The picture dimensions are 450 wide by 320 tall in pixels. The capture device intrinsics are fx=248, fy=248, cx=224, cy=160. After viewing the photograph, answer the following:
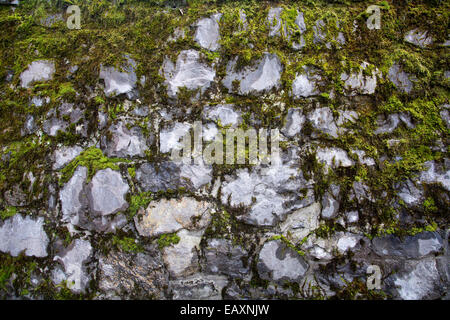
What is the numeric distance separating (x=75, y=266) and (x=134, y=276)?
430 millimetres

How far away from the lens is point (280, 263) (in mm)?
1746

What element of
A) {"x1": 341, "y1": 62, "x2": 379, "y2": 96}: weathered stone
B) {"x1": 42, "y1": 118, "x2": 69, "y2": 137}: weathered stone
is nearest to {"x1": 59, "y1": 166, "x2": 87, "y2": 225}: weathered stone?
{"x1": 42, "y1": 118, "x2": 69, "y2": 137}: weathered stone

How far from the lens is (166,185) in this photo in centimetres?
182

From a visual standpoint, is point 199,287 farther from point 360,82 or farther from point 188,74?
point 360,82

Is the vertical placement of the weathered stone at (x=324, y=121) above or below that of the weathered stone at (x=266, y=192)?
above

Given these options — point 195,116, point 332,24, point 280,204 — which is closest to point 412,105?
point 332,24

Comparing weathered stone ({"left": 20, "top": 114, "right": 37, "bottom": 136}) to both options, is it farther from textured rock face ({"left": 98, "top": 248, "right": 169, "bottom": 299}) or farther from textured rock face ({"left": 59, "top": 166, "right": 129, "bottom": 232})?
textured rock face ({"left": 98, "top": 248, "right": 169, "bottom": 299})

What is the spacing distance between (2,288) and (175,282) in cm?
126

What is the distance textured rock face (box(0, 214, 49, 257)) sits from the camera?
1.81 metres

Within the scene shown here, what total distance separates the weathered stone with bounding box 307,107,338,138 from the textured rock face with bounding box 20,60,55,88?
203cm

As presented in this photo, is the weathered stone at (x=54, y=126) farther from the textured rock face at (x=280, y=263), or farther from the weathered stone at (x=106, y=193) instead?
the textured rock face at (x=280, y=263)

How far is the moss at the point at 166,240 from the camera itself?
1.78 meters

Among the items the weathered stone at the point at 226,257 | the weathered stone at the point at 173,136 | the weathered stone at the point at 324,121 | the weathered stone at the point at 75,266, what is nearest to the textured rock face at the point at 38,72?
the weathered stone at the point at 173,136

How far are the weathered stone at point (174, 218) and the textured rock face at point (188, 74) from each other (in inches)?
32.9
